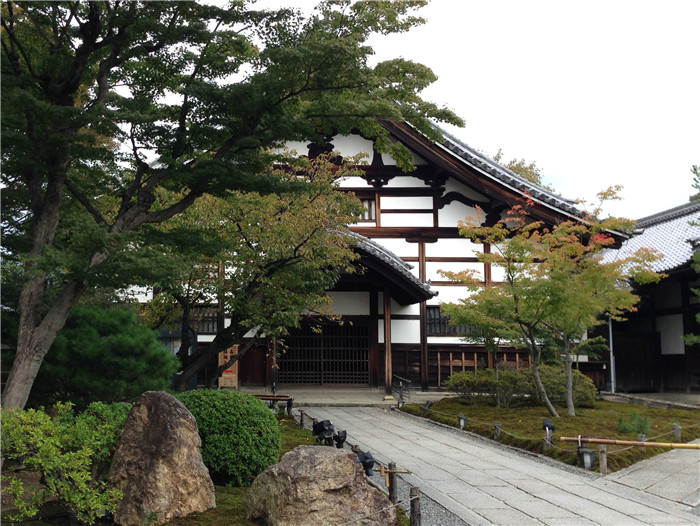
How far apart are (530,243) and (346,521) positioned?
8.29 m

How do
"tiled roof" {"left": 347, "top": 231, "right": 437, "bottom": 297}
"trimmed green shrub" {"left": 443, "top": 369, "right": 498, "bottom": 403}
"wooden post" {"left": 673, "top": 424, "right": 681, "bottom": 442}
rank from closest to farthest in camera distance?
"wooden post" {"left": 673, "top": 424, "right": 681, "bottom": 442}, "trimmed green shrub" {"left": 443, "top": 369, "right": 498, "bottom": 403}, "tiled roof" {"left": 347, "top": 231, "right": 437, "bottom": 297}

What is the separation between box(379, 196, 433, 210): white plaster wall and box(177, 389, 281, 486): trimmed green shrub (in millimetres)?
12411

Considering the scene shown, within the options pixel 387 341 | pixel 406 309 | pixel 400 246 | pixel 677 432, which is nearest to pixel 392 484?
pixel 677 432

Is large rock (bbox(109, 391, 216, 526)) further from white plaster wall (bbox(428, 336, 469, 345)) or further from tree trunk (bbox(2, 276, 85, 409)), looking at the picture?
white plaster wall (bbox(428, 336, 469, 345))

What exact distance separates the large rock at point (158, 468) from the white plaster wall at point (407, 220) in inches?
536

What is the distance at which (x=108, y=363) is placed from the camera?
7672mm

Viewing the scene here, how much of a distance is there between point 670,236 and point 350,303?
13.2m

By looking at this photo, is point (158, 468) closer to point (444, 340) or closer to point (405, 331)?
point (405, 331)

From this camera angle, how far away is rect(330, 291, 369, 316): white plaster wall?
61.8ft

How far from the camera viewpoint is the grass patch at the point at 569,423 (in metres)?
10.2

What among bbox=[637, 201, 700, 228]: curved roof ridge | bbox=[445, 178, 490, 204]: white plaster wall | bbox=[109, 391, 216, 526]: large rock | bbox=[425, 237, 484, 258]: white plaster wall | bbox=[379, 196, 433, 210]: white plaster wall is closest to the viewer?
bbox=[109, 391, 216, 526]: large rock

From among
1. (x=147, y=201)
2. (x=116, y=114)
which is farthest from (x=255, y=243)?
(x=116, y=114)

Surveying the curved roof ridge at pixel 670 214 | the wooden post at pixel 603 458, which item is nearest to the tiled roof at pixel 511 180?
the curved roof ridge at pixel 670 214

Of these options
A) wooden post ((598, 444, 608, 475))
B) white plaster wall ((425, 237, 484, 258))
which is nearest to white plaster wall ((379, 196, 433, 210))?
white plaster wall ((425, 237, 484, 258))
